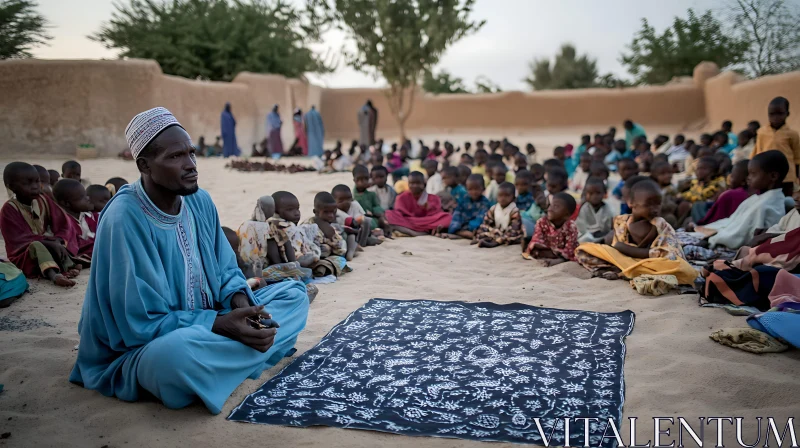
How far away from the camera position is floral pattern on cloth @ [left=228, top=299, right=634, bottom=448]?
2.94 m

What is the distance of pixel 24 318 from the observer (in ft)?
14.8

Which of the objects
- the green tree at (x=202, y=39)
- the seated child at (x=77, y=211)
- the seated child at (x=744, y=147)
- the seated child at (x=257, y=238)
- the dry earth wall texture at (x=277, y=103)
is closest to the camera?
the seated child at (x=257, y=238)

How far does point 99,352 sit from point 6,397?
0.54m

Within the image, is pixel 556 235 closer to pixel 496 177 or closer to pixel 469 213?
pixel 469 213

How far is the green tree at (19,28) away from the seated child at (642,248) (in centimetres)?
1488

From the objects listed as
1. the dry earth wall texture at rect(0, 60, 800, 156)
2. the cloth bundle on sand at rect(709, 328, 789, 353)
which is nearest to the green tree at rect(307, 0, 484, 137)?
the dry earth wall texture at rect(0, 60, 800, 156)

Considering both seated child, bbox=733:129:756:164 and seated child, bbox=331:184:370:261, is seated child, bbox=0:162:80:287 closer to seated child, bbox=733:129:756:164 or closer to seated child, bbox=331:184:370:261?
seated child, bbox=331:184:370:261

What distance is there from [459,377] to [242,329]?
1.21 m

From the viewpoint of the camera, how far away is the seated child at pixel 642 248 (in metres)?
5.25

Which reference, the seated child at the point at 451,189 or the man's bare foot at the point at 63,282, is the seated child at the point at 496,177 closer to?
the seated child at the point at 451,189

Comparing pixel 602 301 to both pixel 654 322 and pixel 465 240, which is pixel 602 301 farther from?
pixel 465 240

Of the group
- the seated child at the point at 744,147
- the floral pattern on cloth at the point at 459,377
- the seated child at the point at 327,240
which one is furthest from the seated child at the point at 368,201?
the seated child at the point at 744,147

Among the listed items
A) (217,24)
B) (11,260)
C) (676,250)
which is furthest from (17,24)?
(676,250)

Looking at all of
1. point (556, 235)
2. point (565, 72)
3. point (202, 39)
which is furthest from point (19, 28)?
point (565, 72)
